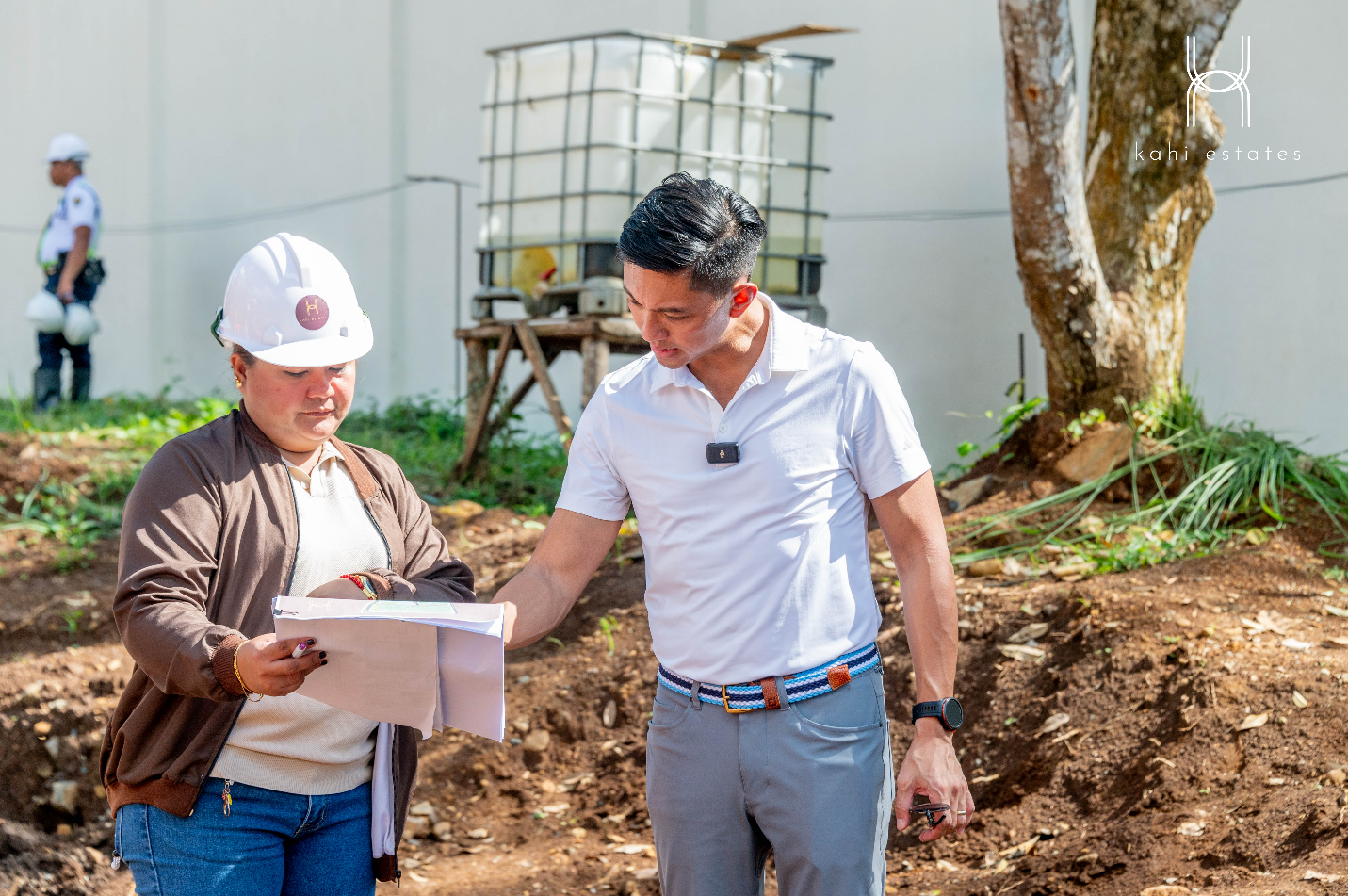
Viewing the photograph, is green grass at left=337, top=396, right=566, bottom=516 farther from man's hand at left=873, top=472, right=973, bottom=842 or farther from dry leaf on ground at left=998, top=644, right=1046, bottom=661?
man's hand at left=873, top=472, right=973, bottom=842

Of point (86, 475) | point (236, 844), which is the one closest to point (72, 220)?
point (86, 475)

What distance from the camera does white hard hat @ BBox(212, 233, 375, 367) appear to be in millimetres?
1979

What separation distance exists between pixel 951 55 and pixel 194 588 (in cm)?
571

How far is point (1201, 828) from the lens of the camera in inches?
118

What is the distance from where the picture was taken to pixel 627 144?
18.3 ft

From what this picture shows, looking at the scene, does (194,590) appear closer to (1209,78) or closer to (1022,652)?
(1022,652)

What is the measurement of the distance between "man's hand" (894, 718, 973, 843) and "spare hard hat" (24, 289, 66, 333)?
8.63m

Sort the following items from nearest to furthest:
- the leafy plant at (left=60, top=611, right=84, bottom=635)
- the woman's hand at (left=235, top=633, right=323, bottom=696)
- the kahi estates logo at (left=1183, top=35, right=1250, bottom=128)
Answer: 1. the woman's hand at (left=235, top=633, right=323, bottom=696)
2. the kahi estates logo at (left=1183, top=35, right=1250, bottom=128)
3. the leafy plant at (left=60, top=611, right=84, bottom=635)

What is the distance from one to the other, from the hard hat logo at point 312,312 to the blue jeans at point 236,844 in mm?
736

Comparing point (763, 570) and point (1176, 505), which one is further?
point (1176, 505)

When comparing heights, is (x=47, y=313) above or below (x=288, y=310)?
below

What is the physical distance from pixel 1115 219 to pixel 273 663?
4.47 metres

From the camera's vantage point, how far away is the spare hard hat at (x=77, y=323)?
903 cm

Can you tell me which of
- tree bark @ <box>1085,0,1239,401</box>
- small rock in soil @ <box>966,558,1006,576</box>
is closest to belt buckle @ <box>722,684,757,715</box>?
small rock in soil @ <box>966,558,1006,576</box>
